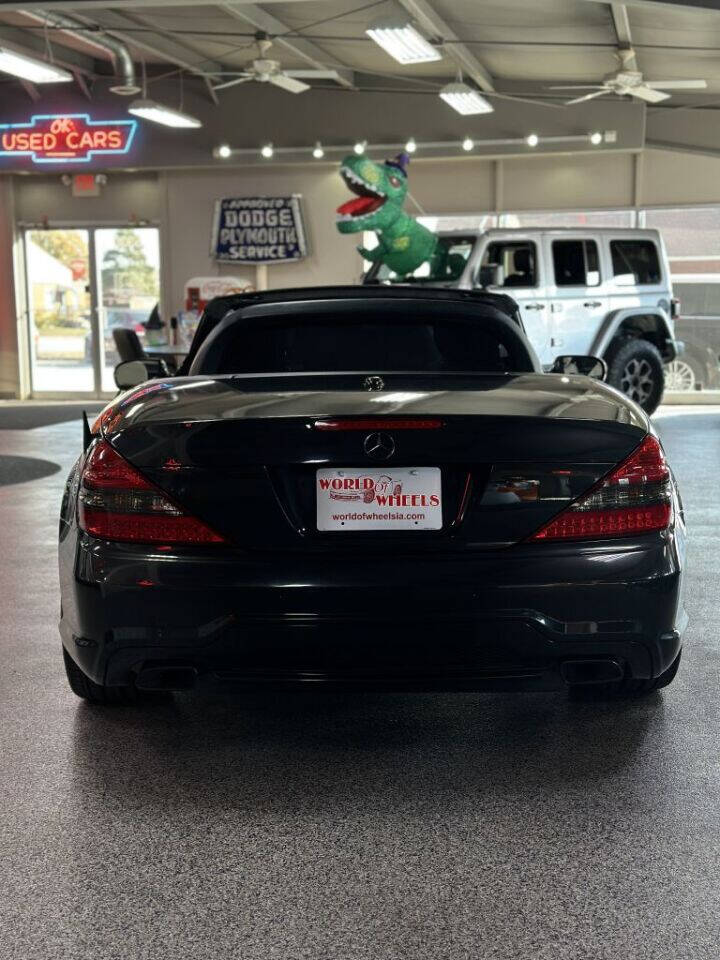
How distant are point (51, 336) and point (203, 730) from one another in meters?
17.4

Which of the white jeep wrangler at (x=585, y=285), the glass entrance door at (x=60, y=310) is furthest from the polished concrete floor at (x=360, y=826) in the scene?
the glass entrance door at (x=60, y=310)

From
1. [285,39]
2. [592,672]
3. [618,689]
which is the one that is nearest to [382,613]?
[592,672]

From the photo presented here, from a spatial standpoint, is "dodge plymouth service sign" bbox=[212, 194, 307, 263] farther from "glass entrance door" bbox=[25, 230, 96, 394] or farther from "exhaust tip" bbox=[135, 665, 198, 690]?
"exhaust tip" bbox=[135, 665, 198, 690]

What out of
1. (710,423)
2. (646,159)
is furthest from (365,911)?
(646,159)

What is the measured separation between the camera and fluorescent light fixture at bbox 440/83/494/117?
557 inches

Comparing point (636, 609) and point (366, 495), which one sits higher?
point (366, 495)

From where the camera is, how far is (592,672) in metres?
3.02

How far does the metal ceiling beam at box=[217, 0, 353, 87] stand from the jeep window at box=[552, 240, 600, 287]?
3.61m

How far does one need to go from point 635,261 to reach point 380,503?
1224 cm

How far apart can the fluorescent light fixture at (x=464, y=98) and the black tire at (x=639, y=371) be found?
3506mm

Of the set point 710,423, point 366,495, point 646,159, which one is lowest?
point 710,423

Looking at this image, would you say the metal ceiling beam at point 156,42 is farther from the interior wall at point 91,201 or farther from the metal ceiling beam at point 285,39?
the interior wall at point 91,201

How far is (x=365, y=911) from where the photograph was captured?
2.41 metres

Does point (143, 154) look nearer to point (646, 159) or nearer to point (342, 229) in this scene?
point (342, 229)
